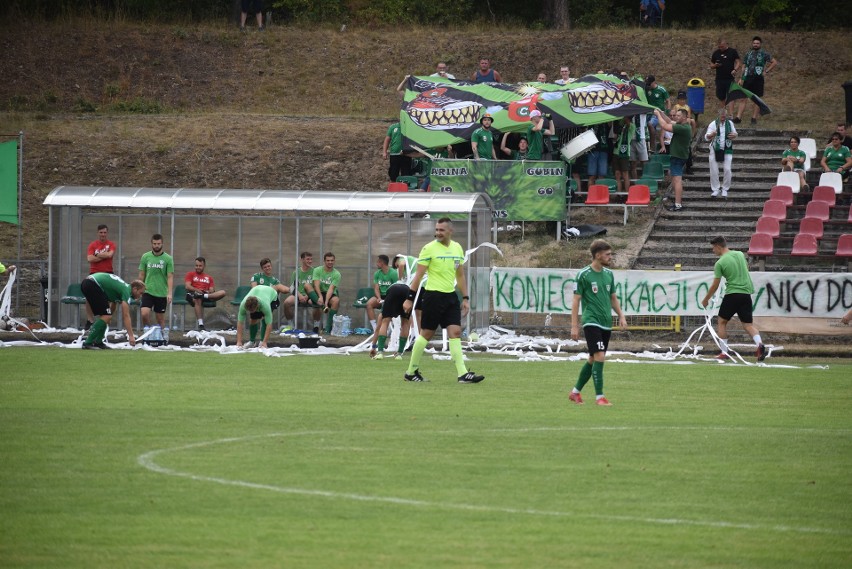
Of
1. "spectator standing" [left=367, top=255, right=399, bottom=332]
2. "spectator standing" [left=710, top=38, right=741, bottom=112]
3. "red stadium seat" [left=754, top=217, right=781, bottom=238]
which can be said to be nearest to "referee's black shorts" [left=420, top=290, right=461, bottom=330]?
"spectator standing" [left=367, top=255, right=399, bottom=332]

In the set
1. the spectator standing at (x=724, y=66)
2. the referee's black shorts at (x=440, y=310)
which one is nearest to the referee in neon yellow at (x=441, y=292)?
the referee's black shorts at (x=440, y=310)

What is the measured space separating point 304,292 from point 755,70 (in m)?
16.8

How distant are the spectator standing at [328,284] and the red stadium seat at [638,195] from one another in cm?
894

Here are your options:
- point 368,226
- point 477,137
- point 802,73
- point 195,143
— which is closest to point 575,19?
point 802,73

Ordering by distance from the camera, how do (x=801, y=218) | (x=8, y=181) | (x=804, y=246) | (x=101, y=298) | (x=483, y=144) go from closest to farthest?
(x=101, y=298)
(x=8, y=181)
(x=804, y=246)
(x=801, y=218)
(x=483, y=144)

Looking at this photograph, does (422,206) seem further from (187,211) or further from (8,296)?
(8,296)

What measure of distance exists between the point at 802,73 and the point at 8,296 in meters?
28.6

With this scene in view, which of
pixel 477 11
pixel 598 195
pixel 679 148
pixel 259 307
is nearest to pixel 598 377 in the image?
pixel 259 307

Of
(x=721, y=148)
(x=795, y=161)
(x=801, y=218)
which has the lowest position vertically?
(x=801, y=218)

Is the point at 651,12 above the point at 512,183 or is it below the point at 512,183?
above

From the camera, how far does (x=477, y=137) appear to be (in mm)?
31047

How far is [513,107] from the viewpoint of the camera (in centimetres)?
3272

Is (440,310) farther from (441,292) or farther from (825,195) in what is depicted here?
(825,195)

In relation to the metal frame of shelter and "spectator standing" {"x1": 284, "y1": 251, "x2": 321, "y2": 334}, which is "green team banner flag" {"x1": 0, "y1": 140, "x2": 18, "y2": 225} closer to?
the metal frame of shelter
